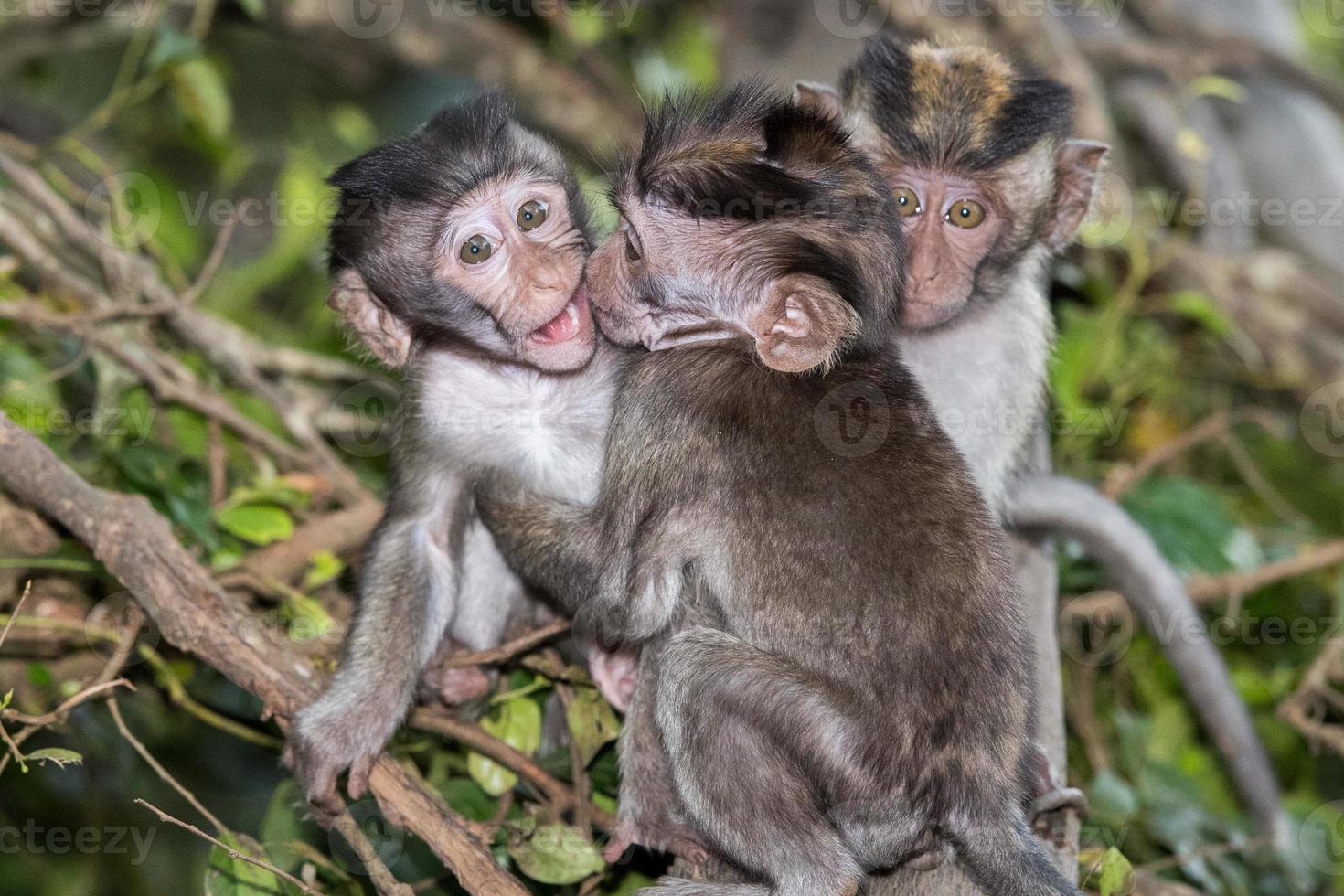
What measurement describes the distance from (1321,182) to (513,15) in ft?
15.2

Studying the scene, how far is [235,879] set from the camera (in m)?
3.25

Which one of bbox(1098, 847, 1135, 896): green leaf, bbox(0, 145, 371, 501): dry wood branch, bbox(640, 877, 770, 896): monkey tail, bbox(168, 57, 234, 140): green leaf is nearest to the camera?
bbox(640, 877, 770, 896): monkey tail

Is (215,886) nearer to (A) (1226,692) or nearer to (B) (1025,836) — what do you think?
(B) (1025,836)

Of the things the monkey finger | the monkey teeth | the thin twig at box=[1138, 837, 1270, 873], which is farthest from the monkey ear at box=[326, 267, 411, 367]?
the thin twig at box=[1138, 837, 1270, 873]

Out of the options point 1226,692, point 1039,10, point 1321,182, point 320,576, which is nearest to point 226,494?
point 320,576

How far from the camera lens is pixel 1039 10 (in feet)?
21.4

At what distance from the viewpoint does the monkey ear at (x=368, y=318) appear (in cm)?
353

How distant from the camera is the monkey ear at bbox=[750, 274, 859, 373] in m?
3.00

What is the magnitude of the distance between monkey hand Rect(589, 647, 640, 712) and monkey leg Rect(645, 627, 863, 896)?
0.63m

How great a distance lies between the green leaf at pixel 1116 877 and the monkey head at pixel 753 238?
132cm

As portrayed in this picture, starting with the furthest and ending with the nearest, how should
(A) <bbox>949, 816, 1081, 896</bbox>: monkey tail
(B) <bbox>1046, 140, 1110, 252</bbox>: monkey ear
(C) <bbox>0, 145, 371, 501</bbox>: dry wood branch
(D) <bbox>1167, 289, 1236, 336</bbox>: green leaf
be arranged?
(D) <bbox>1167, 289, 1236, 336</bbox>: green leaf < (C) <bbox>0, 145, 371, 501</bbox>: dry wood branch < (B) <bbox>1046, 140, 1110, 252</bbox>: monkey ear < (A) <bbox>949, 816, 1081, 896</bbox>: monkey tail

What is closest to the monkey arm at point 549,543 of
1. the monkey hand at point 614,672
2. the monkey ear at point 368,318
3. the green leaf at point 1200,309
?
the monkey hand at point 614,672

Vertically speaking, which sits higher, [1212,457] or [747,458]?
[747,458]

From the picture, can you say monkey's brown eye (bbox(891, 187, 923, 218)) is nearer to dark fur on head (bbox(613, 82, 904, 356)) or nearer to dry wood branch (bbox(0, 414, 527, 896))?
dark fur on head (bbox(613, 82, 904, 356))
